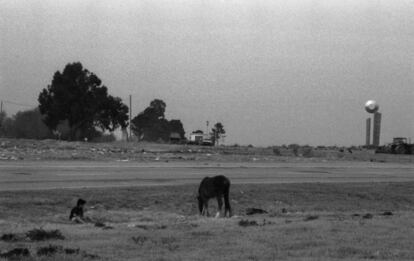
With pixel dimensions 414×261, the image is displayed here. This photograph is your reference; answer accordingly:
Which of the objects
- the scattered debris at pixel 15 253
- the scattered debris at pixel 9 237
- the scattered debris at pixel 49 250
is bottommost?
the scattered debris at pixel 9 237

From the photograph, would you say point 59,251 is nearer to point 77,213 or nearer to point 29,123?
point 77,213

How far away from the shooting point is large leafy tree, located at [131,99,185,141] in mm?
98269

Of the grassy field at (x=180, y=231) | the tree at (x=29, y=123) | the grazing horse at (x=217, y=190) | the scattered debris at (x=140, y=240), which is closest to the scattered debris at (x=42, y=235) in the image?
the grassy field at (x=180, y=231)

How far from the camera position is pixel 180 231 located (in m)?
10.2

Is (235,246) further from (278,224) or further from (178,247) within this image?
(278,224)

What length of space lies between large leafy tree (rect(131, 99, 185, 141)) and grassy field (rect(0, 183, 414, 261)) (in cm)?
7983

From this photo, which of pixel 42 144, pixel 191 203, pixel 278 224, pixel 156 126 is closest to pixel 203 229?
pixel 278 224

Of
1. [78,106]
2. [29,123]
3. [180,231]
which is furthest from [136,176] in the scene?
[29,123]

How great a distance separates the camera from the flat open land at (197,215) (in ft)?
27.4

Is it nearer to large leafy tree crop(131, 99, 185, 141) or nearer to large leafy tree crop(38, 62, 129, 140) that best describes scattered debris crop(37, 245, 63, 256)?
large leafy tree crop(38, 62, 129, 140)

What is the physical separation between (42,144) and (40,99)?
1067 inches

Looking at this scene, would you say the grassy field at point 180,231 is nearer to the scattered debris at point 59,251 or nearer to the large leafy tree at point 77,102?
the scattered debris at point 59,251

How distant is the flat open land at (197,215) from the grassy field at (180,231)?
0.01 meters

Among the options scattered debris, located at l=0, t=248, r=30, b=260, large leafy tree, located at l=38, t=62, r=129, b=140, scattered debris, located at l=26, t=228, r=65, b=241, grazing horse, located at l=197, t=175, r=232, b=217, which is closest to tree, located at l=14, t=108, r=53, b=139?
large leafy tree, located at l=38, t=62, r=129, b=140
